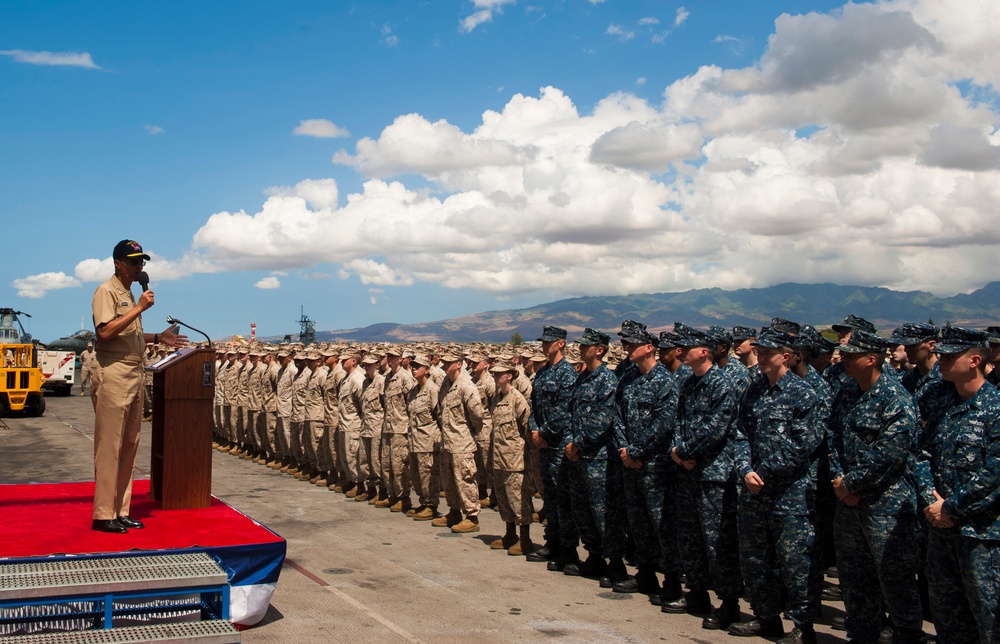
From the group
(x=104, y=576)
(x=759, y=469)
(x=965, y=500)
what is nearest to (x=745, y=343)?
(x=759, y=469)

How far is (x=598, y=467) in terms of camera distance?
7.24m

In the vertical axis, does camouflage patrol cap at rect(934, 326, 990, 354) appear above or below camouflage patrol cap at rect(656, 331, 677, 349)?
above

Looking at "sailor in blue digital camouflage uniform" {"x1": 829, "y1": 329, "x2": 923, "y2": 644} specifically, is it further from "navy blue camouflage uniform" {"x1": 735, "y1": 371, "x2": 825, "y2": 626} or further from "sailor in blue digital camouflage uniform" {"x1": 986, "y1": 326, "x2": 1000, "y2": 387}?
"sailor in blue digital camouflage uniform" {"x1": 986, "y1": 326, "x2": 1000, "y2": 387}

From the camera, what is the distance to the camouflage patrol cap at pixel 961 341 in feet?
15.4

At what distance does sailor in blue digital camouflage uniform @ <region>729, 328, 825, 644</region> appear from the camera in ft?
18.1

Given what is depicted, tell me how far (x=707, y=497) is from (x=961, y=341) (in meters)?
2.12

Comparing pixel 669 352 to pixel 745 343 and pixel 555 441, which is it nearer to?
pixel 745 343

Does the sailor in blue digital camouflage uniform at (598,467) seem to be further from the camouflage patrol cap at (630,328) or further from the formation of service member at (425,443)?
the formation of service member at (425,443)

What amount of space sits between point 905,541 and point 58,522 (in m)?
5.50

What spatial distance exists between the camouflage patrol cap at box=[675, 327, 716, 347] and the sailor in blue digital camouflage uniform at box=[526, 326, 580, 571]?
1277 mm

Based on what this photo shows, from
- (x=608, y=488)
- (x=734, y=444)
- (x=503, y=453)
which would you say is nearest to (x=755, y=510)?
(x=734, y=444)

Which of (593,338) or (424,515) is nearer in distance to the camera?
(593,338)

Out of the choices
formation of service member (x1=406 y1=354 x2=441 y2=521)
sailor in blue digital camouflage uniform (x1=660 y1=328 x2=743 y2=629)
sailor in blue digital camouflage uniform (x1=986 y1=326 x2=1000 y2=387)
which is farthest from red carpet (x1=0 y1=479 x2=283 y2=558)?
sailor in blue digital camouflage uniform (x1=986 y1=326 x2=1000 y2=387)

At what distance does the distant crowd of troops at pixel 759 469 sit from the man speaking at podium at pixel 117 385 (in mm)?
A: 3481
